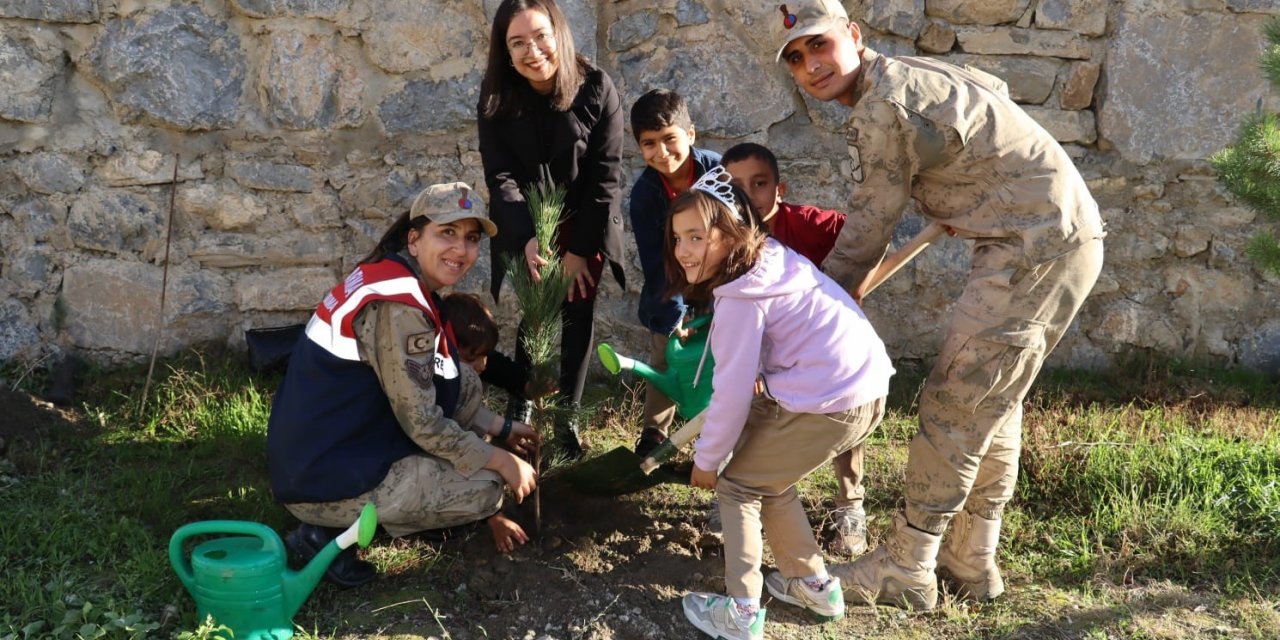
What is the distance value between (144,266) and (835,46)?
3020mm

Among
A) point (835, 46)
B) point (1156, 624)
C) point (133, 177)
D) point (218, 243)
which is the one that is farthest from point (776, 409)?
point (133, 177)

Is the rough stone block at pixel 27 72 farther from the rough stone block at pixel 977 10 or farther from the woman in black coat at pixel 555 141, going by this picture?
the rough stone block at pixel 977 10

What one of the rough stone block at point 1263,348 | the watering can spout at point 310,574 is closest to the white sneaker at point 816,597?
the watering can spout at point 310,574

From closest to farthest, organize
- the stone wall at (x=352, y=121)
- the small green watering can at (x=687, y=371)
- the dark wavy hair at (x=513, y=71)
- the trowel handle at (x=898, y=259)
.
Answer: the trowel handle at (x=898, y=259) → the small green watering can at (x=687, y=371) → the dark wavy hair at (x=513, y=71) → the stone wall at (x=352, y=121)

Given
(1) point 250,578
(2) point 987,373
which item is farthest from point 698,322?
(1) point 250,578

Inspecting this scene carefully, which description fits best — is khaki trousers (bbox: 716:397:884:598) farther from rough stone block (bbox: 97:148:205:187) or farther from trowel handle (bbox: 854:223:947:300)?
rough stone block (bbox: 97:148:205:187)

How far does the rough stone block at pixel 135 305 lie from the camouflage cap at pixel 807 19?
2.73 metres

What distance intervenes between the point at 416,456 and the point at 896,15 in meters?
2.58

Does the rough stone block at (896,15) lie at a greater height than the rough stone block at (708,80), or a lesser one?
greater

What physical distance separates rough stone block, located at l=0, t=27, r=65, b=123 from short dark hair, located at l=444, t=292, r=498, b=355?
199cm

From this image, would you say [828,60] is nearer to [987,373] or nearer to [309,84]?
[987,373]

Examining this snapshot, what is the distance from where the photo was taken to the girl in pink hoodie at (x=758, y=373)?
270 cm

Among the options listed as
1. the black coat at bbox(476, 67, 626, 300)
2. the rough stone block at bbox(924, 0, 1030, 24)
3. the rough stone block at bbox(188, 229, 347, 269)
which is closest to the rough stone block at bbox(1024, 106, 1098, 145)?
the rough stone block at bbox(924, 0, 1030, 24)

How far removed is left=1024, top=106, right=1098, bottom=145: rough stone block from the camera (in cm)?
438
